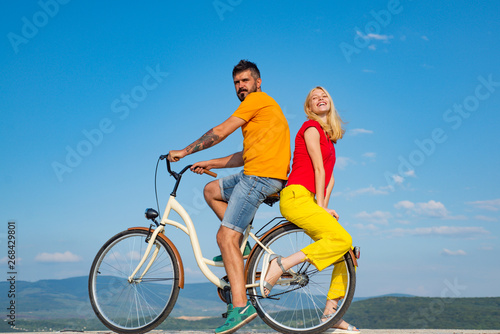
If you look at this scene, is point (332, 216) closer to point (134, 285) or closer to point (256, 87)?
point (256, 87)

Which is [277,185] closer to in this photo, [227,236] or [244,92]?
[227,236]

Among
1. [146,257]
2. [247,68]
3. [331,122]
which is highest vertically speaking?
[247,68]

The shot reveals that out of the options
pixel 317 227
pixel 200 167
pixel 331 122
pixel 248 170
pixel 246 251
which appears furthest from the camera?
pixel 200 167

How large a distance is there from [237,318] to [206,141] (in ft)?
5.72

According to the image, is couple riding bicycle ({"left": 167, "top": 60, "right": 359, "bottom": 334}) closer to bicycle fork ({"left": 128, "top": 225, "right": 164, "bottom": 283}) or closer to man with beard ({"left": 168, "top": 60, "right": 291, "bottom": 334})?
man with beard ({"left": 168, "top": 60, "right": 291, "bottom": 334})

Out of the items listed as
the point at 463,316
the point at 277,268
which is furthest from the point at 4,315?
the point at 463,316

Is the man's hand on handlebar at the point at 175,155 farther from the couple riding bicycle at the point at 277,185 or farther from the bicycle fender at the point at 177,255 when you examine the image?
the bicycle fender at the point at 177,255

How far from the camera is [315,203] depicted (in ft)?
13.6

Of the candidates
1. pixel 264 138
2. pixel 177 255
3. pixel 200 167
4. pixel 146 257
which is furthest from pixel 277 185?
pixel 146 257

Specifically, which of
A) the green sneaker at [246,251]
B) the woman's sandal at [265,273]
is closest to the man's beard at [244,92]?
the green sneaker at [246,251]

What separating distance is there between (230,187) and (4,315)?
3814 millimetres

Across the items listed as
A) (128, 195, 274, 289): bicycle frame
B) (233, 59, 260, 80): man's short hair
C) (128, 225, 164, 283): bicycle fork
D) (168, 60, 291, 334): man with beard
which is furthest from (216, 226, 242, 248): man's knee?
(233, 59, 260, 80): man's short hair

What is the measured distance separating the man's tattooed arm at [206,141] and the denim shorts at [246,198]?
1.45 feet

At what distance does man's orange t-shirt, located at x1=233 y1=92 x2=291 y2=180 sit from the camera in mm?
4125
